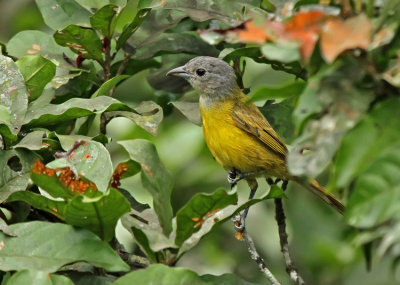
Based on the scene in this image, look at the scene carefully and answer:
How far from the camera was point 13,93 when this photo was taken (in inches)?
123

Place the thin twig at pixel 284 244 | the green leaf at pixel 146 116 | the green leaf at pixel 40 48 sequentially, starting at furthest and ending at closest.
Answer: the green leaf at pixel 40 48 < the green leaf at pixel 146 116 < the thin twig at pixel 284 244

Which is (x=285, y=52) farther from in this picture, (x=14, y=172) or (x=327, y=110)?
(x=14, y=172)

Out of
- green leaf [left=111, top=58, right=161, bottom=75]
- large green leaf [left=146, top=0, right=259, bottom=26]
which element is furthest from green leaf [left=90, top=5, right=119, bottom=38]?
green leaf [left=111, top=58, right=161, bottom=75]

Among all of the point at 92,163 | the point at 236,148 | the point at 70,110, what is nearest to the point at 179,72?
the point at 236,148

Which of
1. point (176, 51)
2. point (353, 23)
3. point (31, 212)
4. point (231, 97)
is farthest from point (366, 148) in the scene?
point (231, 97)

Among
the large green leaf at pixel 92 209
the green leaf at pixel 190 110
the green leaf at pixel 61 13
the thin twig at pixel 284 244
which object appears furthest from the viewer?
the green leaf at pixel 61 13

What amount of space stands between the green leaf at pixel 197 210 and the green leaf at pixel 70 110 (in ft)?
2.19

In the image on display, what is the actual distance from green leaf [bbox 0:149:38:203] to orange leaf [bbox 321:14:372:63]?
1.50m

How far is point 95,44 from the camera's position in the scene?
3518 millimetres

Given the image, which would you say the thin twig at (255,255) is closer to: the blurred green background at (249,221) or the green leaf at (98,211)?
the green leaf at (98,211)

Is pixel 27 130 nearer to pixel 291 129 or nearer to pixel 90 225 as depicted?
pixel 90 225

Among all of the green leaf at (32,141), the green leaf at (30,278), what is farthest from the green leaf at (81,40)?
the green leaf at (30,278)

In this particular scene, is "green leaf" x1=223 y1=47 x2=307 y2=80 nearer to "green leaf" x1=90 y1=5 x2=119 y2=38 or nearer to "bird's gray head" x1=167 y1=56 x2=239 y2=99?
"green leaf" x1=90 y1=5 x2=119 y2=38

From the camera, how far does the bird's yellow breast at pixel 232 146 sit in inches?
183
